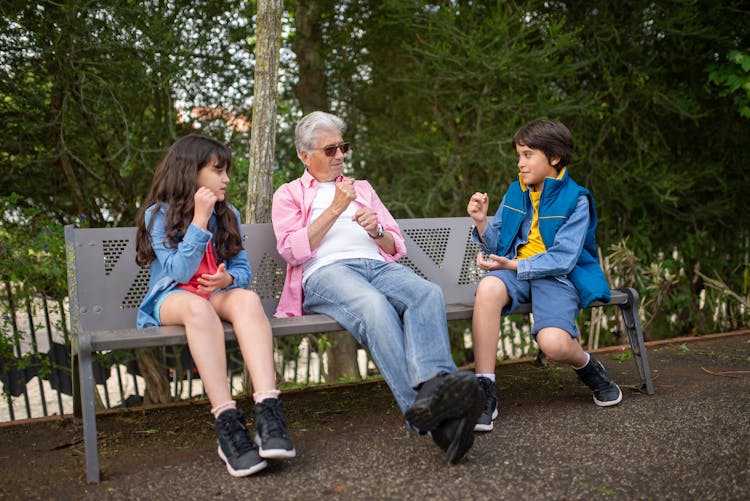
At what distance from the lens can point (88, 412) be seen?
8.63 feet

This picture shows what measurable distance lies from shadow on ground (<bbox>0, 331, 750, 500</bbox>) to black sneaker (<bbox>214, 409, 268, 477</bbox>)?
48 millimetres

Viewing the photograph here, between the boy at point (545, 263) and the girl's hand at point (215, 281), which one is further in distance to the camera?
the boy at point (545, 263)

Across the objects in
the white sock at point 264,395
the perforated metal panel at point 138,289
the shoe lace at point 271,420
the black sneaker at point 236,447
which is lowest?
the black sneaker at point 236,447

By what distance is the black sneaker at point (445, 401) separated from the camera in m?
2.37

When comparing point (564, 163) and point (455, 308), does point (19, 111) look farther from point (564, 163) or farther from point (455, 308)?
point (564, 163)

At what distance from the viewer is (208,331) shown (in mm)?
2727

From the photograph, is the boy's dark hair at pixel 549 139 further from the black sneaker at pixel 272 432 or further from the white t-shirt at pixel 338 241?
the black sneaker at pixel 272 432

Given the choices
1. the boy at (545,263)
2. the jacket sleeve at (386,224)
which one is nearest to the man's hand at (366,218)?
the jacket sleeve at (386,224)

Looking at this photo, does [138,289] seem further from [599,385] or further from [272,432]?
[599,385]

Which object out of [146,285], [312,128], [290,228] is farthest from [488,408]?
[146,285]

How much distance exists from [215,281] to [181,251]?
0.19 metres

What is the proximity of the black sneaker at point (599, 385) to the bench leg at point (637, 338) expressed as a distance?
0.92ft

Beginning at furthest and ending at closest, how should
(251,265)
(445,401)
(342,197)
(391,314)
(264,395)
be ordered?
(251,265) < (342,197) < (391,314) < (264,395) < (445,401)

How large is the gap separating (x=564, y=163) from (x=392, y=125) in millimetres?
2895
